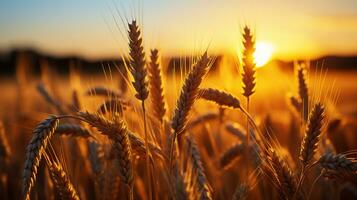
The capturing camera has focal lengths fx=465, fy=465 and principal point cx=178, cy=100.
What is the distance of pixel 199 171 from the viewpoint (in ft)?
8.30

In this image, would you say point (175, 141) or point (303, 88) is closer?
point (175, 141)

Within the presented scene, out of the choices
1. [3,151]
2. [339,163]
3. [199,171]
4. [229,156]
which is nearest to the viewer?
[339,163]

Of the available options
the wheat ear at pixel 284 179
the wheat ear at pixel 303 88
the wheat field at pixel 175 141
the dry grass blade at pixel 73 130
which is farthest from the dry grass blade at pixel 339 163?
the dry grass blade at pixel 73 130

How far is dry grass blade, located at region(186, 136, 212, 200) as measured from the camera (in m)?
2.36

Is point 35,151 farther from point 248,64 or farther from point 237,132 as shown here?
point 237,132

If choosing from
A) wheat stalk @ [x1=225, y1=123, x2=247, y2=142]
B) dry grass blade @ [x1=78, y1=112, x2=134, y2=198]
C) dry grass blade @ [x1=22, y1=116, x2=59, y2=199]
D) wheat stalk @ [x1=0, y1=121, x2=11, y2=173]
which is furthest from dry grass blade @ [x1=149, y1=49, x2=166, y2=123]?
wheat stalk @ [x1=0, y1=121, x2=11, y2=173]

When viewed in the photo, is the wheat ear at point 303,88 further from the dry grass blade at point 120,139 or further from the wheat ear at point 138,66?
the dry grass blade at point 120,139

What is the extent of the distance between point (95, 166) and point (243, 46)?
1.19m

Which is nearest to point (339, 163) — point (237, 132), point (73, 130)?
point (73, 130)

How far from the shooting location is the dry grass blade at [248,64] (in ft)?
8.74

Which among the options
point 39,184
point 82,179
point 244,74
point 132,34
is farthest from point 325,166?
point 39,184

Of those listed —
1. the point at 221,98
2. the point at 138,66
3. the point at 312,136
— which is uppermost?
the point at 138,66

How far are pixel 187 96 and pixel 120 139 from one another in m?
0.39

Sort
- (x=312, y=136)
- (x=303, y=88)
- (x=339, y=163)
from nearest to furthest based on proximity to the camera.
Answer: (x=339, y=163) < (x=312, y=136) < (x=303, y=88)
